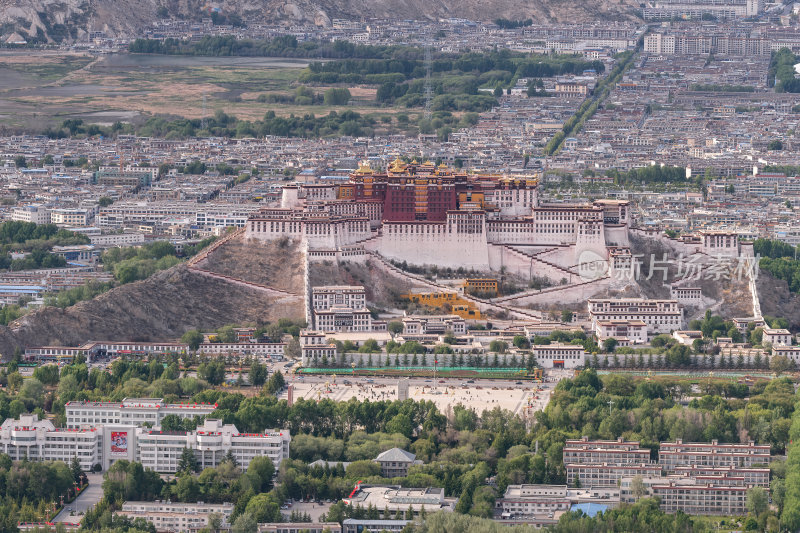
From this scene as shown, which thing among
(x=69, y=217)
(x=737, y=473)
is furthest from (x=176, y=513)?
(x=69, y=217)

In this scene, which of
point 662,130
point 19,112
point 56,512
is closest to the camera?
point 56,512

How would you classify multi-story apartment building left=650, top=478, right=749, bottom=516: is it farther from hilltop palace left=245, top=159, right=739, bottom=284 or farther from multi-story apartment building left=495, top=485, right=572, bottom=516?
hilltop palace left=245, top=159, right=739, bottom=284

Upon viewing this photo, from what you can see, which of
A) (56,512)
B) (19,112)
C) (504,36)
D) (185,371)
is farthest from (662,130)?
(56,512)

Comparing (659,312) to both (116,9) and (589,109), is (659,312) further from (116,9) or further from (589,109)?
(116,9)

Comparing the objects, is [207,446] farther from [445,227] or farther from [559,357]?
[445,227]

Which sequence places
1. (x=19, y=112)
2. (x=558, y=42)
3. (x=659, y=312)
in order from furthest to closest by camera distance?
(x=558, y=42) → (x=19, y=112) → (x=659, y=312)

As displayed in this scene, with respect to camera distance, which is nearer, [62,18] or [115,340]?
[115,340]

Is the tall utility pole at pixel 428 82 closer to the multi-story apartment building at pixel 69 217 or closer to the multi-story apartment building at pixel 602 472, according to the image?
the multi-story apartment building at pixel 69 217

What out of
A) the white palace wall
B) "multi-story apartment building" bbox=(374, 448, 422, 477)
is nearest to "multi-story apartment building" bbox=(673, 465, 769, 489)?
"multi-story apartment building" bbox=(374, 448, 422, 477)
